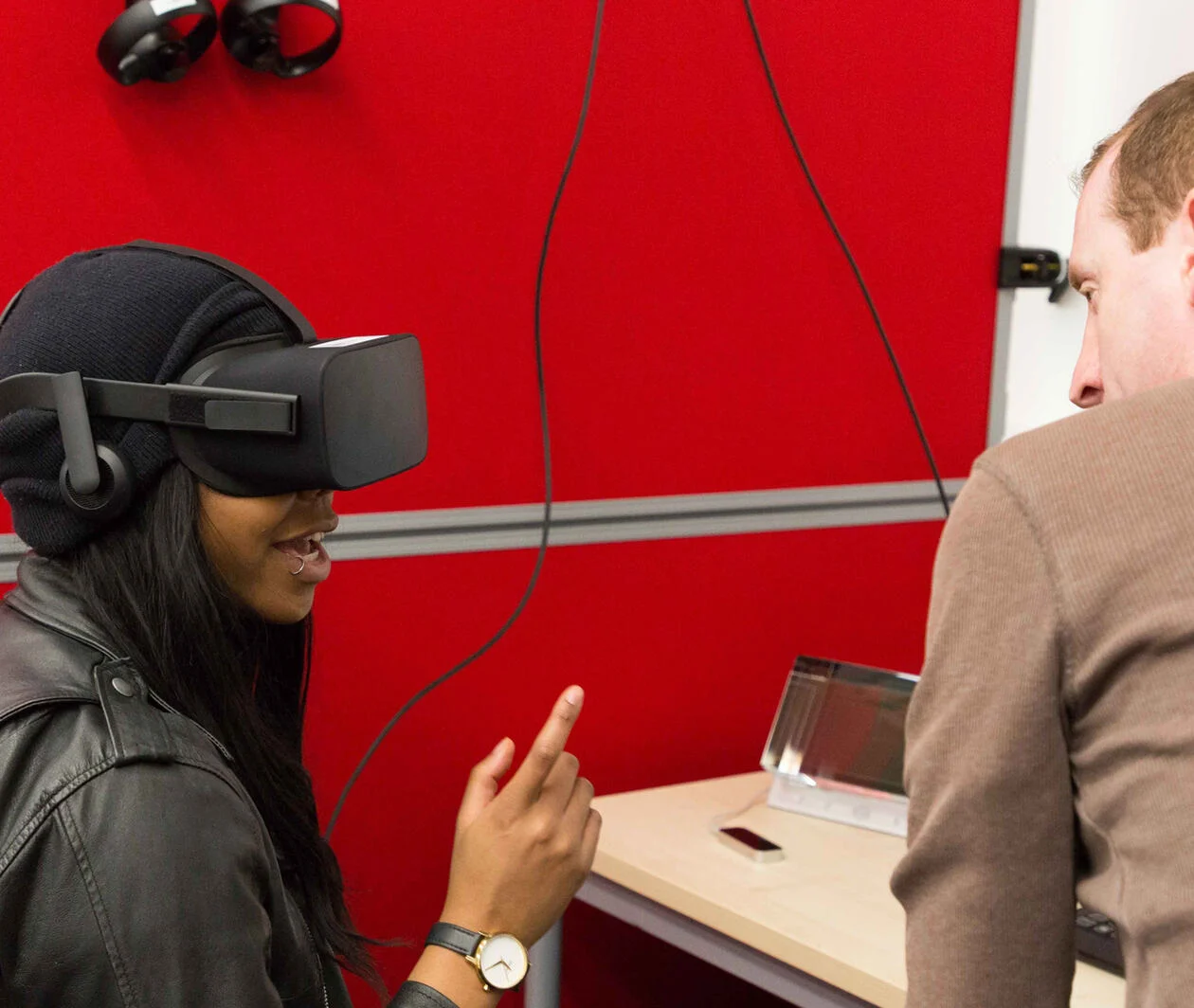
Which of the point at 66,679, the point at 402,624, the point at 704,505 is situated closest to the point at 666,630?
the point at 704,505

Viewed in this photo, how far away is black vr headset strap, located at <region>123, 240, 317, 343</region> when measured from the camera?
3.48ft

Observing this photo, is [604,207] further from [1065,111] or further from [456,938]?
[456,938]

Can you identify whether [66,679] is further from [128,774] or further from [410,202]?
[410,202]

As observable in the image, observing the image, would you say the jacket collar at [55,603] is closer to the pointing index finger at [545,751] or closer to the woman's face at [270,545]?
the woman's face at [270,545]

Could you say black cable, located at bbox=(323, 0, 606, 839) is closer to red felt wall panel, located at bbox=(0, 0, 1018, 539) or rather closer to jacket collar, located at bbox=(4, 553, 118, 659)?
red felt wall panel, located at bbox=(0, 0, 1018, 539)

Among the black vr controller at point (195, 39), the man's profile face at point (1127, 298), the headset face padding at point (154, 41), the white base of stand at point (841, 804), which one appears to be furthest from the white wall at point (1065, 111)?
the man's profile face at point (1127, 298)

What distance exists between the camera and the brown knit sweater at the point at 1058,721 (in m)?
0.71

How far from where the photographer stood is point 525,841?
3.92ft

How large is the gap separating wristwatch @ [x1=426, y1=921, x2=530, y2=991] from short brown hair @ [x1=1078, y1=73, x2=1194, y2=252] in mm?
702

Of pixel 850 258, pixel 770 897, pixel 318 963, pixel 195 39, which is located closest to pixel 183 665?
pixel 318 963

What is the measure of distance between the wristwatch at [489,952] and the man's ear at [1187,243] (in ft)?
2.28

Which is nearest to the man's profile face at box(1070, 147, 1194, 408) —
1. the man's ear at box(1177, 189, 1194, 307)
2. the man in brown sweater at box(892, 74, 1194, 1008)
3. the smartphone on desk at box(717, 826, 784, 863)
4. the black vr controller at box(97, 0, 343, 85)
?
the man's ear at box(1177, 189, 1194, 307)

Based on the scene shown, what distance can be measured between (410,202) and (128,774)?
3.75ft

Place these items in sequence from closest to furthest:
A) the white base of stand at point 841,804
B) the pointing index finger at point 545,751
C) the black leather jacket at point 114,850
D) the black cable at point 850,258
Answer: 1. the black leather jacket at point 114,850
2. the pointing index finger at point 545,751
3. the white base of stand at point 841,804
4. the black cable at point 850,258
